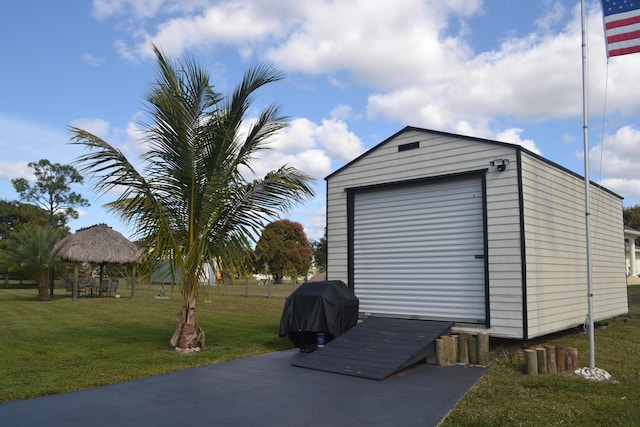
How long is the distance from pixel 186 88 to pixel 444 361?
6.18m

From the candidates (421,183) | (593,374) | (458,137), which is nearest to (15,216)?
(421,183)

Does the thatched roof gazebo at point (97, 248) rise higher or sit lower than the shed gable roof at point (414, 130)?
lower

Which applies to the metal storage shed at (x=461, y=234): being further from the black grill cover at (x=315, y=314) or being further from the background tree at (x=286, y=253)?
the background tree at (x=286, y=253)

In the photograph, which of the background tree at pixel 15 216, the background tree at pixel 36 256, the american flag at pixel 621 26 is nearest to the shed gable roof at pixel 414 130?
the american flag at pixel 621 26

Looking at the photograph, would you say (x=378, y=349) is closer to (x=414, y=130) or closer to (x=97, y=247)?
(x=414, y=130)

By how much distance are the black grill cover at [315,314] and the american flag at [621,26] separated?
5513mm

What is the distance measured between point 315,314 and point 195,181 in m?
3.09

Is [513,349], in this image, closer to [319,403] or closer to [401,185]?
[401,185]

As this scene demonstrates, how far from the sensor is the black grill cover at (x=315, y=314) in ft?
26.9

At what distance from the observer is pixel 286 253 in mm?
49500

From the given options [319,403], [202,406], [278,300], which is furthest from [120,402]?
[278,300]

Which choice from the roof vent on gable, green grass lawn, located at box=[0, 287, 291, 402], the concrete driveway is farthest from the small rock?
green grass lawn, located at box=[0, 287, 291, 402]

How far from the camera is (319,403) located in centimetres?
516

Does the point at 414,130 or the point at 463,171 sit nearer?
the point at 463,171
